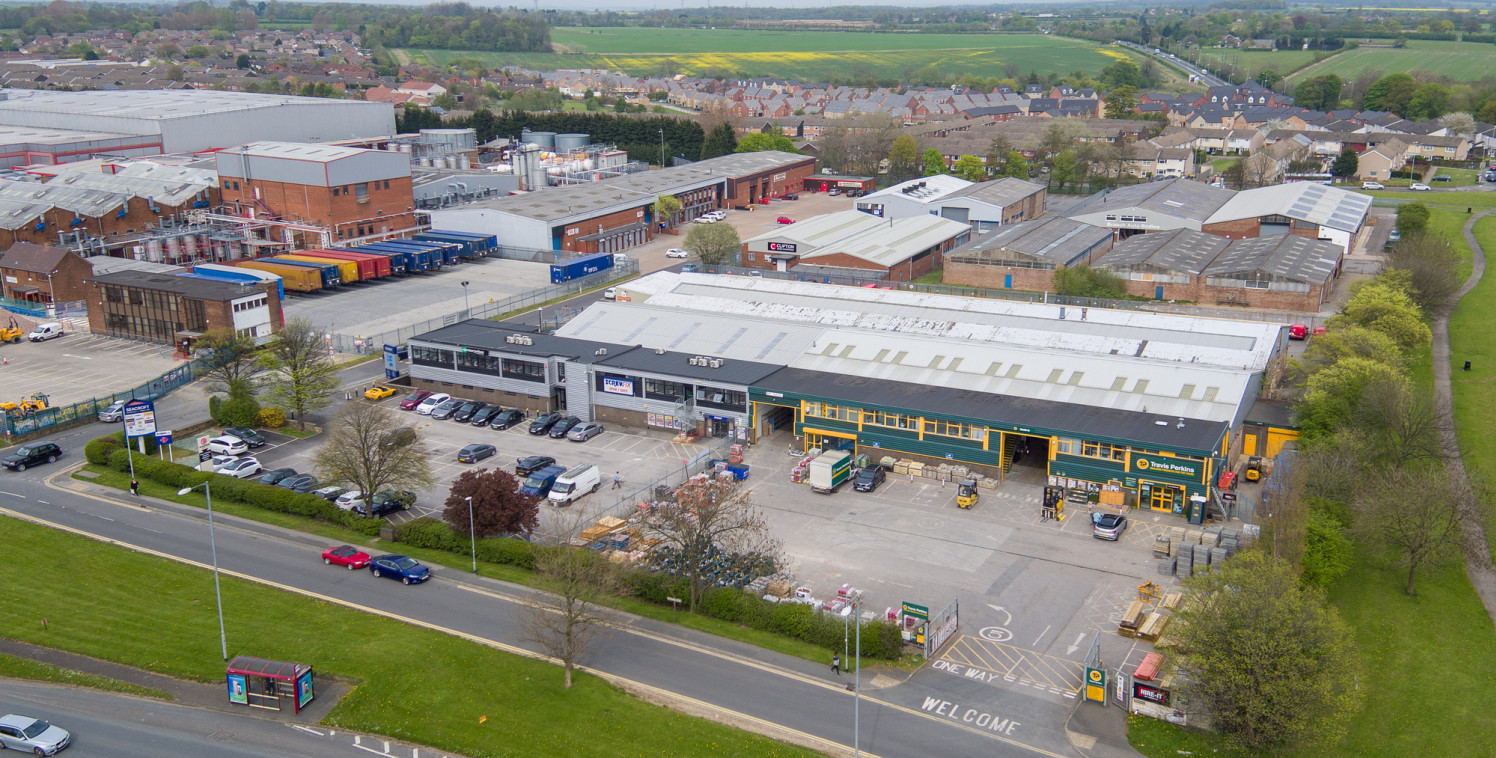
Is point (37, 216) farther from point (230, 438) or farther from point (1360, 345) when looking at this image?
point (1360, 345)

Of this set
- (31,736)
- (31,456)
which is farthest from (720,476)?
(31,456)

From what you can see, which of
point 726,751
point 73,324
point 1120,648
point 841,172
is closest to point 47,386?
point 73,324

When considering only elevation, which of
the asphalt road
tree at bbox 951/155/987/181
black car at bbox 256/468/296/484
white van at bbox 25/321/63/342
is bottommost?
the asphalt road

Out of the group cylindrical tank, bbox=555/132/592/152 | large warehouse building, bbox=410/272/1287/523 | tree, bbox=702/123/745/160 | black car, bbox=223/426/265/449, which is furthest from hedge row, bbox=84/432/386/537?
tree, bbox=702/123/745/160

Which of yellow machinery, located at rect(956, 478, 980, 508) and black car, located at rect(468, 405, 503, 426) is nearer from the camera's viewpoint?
yellow machinery, located at rect(956, 478, 980, 508)

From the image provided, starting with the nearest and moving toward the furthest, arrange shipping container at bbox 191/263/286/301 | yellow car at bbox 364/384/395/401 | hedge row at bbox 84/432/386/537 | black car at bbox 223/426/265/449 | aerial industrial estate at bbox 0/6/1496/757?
aerial industrial estate at bbox 0/6/1496/757 < hedge row at bbox 84/432/386/537 < black car at bbox 223/426/265/449 < yellow car at bbox 364/384/395/401 < shipping container at bbox 191/263/286/301

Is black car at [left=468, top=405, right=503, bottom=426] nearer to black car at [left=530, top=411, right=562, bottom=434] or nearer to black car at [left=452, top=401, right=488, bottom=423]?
black car at [left=452, top=401, right=488, bottom=423]
